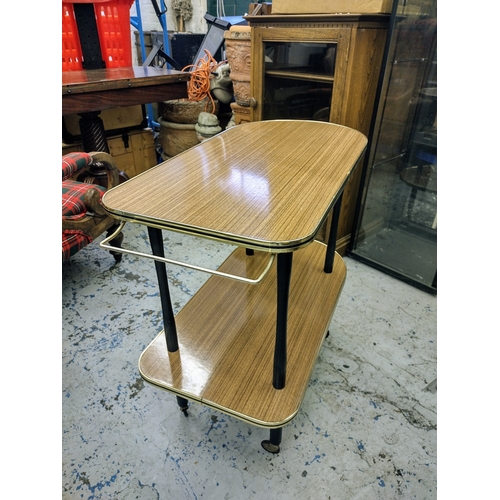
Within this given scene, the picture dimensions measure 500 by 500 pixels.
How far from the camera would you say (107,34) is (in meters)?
2.55

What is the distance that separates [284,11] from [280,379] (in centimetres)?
170

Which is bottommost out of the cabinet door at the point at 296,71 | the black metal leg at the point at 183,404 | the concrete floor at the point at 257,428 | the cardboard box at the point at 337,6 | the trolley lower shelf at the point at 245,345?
the concrete floor at the point at 257,428

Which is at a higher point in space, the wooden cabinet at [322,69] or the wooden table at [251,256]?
the wooden cabinet at [322,69]

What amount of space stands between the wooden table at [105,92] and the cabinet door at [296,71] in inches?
25.0

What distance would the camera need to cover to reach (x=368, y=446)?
1158 mm

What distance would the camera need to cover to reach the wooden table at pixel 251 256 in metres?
0.71

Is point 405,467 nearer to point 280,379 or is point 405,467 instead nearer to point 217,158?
point 280,379

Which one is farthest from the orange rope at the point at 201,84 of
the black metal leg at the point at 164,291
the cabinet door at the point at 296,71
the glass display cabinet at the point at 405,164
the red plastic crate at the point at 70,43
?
the black metal leg at the point at 164,291

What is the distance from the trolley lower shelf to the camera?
0.97 metres

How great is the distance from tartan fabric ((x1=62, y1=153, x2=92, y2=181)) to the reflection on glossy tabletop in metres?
0.95

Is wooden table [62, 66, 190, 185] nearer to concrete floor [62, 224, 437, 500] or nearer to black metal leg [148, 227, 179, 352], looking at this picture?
concrete floor [62, 224, 437, 500]

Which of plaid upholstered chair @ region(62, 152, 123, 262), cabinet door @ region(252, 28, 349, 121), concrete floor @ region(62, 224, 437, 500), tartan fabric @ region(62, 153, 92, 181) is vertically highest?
cabinet door @ region(252, 28, 349, 121)

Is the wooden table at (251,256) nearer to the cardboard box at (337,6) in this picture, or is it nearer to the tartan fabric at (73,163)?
the cardboard box at (337,6)

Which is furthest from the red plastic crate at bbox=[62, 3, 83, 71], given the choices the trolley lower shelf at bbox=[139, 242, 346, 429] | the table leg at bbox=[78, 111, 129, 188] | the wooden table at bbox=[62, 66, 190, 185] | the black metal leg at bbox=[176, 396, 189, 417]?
the black metal leg at bbox=[176, 396, 189, 417]
